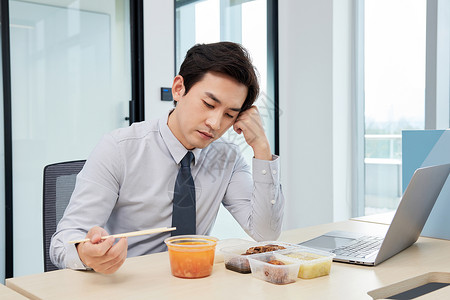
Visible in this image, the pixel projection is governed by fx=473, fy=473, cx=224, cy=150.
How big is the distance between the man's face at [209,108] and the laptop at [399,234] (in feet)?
1.32

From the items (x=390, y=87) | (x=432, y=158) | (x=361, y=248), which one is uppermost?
(x=390, y=87)

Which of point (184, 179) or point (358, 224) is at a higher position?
point (184, 179)

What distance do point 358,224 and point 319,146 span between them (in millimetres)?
1901

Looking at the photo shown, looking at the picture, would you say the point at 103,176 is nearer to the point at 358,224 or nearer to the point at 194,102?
the point at 194,102

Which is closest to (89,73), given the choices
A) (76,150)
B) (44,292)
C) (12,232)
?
(76,150)

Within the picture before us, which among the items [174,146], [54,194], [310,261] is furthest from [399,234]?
[54,194]

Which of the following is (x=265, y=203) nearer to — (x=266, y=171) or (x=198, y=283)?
(x=266, y=171)

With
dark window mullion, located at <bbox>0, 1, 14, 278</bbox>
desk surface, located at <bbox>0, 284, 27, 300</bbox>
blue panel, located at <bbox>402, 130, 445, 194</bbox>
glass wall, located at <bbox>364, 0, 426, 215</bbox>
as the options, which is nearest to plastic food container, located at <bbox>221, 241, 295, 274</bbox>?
desk surface, located at <bbox>0, 284, 27, 300</bbox>

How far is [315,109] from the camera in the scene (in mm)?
3467

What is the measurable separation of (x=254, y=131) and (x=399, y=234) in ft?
1.63

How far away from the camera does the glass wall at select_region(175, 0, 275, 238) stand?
3084 mm

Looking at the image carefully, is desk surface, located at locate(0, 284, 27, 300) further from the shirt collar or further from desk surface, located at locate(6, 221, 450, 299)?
the shirt collar

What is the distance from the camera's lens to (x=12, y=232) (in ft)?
7.89

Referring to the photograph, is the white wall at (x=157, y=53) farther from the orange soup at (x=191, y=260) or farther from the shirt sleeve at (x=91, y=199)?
the orange soup at (x=191, y=260)
